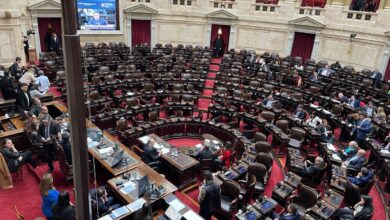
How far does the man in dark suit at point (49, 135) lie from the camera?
9.60 metres

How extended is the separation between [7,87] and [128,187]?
330 inches

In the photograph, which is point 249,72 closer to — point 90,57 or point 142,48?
point 142,48

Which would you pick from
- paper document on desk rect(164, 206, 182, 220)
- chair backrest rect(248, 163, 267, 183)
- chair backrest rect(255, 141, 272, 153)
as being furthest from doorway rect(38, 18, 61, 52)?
paper document on desk rect(164, 206, 182, 220)

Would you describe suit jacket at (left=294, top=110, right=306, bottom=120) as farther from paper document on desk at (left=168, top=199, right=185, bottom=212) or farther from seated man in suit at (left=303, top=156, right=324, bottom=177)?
paper document on desk at (left=168, top=199, right=185, bottom=212)

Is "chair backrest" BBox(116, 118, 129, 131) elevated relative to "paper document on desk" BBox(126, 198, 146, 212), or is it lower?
elevated

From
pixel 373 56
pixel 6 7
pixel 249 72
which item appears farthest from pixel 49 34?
pixel 373 56

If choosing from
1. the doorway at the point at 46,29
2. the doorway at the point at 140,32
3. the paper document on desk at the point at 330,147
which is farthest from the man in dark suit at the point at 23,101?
the doorway at the point at 140,32

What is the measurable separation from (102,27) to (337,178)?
2045 cm

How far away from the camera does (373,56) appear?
19.9 m

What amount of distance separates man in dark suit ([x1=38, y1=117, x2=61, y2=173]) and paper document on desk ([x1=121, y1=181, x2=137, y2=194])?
3083 mm

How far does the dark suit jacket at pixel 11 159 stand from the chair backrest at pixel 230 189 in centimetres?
591

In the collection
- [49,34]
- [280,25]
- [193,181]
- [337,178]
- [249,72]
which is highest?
[280,25]

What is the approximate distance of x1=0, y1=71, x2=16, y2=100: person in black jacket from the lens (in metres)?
12.9

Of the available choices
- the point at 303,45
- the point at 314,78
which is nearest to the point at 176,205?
the point at 314,78
